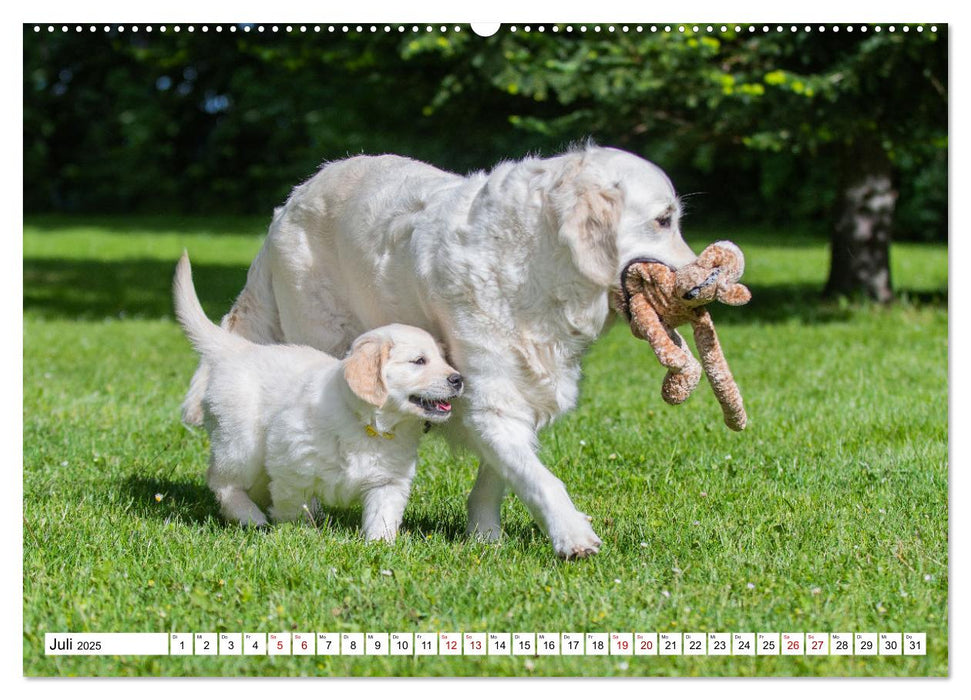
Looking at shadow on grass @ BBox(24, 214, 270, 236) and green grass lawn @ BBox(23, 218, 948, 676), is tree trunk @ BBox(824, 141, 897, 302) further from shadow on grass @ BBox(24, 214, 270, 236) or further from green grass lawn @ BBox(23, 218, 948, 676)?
shadow on grass @ BBox(24, 214, 270, 236)

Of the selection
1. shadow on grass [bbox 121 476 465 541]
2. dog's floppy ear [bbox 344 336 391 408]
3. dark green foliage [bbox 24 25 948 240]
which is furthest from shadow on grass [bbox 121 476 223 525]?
dark green foliage [bbox 24 25 948 240]

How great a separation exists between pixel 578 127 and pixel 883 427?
16.0 ft

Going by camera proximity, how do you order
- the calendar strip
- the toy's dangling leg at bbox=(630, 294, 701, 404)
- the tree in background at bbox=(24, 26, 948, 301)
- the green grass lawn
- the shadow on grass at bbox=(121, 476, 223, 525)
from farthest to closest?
the tree in background at bbox=(24, 26, 948, 301), the shadow on grass at bbox=(121, 476, 223, 525), the toy's dangling leg at bbox=(630, 294, 701, 404), the green grass lawn, the calendar strip

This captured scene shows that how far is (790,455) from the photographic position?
535 centimetres

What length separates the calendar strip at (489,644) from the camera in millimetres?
2992

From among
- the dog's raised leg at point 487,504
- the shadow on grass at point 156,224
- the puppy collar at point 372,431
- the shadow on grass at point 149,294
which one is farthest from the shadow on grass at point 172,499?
the shadow on grass at point 156,224

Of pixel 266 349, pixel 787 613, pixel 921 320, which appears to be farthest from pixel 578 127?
pixel 787 613

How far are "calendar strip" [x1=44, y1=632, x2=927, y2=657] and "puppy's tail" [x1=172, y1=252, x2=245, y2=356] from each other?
5.54 ft

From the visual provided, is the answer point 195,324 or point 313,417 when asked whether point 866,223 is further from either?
point 313,417

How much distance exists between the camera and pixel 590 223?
351 cm

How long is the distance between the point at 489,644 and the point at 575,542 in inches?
28.7

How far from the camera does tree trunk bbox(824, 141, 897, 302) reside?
10961 millimetres

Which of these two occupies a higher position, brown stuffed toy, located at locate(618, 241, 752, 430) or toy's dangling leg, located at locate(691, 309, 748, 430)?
brown stuffed toy, located at locate(618, 241, 752, 430)

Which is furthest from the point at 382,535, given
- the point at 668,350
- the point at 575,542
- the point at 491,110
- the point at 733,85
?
the point at 491,110
